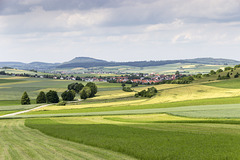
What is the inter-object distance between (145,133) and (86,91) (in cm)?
9641

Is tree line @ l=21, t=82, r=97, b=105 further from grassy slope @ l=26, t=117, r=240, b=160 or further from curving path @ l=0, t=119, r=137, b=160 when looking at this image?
curving path @ l=0, t=119, r=137, b=160

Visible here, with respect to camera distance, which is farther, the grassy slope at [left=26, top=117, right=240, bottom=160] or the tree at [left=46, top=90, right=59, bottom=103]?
the tree at [left=46, top=90, right=59, bottom=103]

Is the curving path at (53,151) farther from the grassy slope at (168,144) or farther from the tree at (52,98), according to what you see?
the tree at (52,98)

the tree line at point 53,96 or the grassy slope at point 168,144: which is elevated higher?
the grassy slope at point 168,144

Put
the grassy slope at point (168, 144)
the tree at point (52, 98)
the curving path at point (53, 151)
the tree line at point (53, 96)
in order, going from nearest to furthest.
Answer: the grassy slope at point (168, 144) → the curving path at point (53, 151) → the tree line at point (53, 96) → the tree at point (52, 98)

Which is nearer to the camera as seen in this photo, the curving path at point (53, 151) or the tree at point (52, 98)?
the curving path at point (53, 151)

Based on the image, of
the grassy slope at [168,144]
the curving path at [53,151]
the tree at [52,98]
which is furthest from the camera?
the tree at [52,98]

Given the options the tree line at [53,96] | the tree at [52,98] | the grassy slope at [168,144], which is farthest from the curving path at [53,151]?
the tree at [52,98]

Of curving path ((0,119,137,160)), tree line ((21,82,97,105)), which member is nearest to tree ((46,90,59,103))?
tree line ((21,82,97,105))

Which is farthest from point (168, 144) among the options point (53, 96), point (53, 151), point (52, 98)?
point (53, 96)

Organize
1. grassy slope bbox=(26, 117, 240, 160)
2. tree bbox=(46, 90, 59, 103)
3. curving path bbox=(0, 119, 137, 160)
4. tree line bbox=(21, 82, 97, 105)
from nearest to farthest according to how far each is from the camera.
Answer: grassy slope bbox=(26, 117, 240, 160) < curving path bbox=(0, 119, 137, 160) < tree line bbox=(21, 82, 97, 105) < tree bbox=(46, 90, 59, 103)

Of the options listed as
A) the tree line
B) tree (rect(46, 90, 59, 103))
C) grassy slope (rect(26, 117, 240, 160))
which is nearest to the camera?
grassy slope (rect(26, 117, 240, 160))

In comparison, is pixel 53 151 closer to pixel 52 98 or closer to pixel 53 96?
pixel 52 98

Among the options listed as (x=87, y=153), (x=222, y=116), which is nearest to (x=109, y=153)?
(x=87, y=153)
